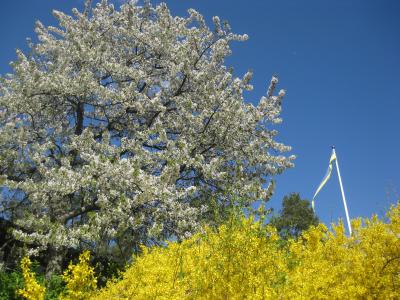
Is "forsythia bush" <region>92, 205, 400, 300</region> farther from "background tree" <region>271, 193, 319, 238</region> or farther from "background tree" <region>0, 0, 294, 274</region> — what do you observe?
"background tree" <region>271, 193, 319, 238</region>

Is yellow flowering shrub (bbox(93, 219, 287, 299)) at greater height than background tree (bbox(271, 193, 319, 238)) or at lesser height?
lesser

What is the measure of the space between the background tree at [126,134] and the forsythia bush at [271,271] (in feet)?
13.9

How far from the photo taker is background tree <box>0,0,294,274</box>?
11891mm

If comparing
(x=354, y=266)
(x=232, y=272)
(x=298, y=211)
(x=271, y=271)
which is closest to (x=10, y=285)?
(x=232, y=272)

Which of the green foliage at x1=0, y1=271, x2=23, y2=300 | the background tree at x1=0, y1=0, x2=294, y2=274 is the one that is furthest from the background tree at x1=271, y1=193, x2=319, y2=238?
the green foliage at x1=0, y1=271, x2=23, y2=300

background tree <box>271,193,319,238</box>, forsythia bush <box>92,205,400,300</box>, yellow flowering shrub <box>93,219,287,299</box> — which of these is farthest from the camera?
background tree <box>271,193,319,238</box>

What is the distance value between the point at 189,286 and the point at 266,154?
10787mm

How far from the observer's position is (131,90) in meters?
14.4

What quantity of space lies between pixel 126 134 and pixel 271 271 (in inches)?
449

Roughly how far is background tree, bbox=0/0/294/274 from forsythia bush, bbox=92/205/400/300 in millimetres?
4241

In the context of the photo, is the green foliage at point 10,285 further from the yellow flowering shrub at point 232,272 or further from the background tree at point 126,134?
the yellow flowering shrub at point 232,272

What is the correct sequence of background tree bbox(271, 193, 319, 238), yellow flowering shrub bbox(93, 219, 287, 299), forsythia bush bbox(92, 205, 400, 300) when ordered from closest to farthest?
forsythia bush bbox(92, 205, 400, 300), yellow flowering shrub bbox(93, 219, 287, 299), background tree bbox(271, 193, 319, 238)

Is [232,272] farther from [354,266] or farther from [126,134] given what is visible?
[126,134]

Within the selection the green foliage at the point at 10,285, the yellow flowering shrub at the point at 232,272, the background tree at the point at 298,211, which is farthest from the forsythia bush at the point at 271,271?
the background tree at the point at 298,211
